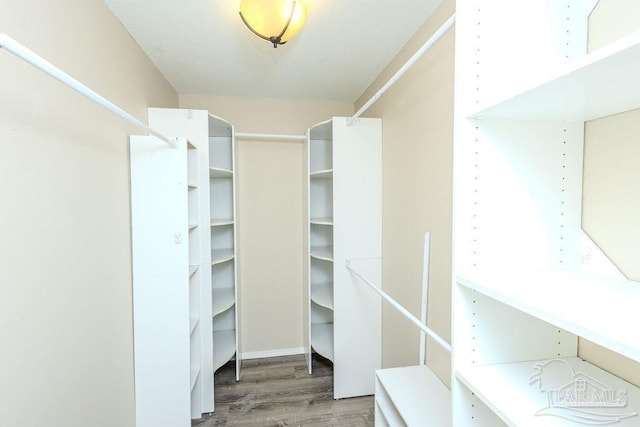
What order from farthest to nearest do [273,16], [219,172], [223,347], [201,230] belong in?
[223,347] → [219,172] → [201,230] → [273,16]

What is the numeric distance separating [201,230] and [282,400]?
57.8 inches

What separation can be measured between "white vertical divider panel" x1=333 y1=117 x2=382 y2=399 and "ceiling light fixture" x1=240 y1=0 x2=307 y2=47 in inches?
37.9

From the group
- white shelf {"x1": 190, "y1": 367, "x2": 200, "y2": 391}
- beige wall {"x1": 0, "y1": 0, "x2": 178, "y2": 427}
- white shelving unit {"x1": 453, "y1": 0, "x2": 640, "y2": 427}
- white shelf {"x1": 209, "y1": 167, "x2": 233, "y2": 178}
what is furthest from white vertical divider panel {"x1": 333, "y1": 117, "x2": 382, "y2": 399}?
white shelving unit {"x1": 453, "y1": 0, "x2": 640, "y2": 427}

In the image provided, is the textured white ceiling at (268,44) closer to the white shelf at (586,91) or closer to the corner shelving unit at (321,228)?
the corner shelving unit at (321,228)

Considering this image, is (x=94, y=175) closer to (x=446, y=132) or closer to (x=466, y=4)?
(x=466, y=4)

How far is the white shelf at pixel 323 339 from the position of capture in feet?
8.56

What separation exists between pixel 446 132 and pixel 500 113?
33.4 inches

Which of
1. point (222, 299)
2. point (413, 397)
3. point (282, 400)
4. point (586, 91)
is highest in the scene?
point (586, 91)

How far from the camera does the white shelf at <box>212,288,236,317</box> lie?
2426 millimetres

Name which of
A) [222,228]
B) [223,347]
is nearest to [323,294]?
[223,347]

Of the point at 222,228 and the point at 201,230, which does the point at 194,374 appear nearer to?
the point at 201,230

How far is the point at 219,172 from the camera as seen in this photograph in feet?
8.18

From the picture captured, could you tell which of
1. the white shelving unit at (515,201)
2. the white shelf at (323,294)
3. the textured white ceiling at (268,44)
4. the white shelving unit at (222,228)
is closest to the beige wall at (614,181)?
the white shelving unit at (515,201)

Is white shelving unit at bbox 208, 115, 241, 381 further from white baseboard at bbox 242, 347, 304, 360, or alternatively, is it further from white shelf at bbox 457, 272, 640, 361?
white shelf at bbox 457, 272, 640, 361
